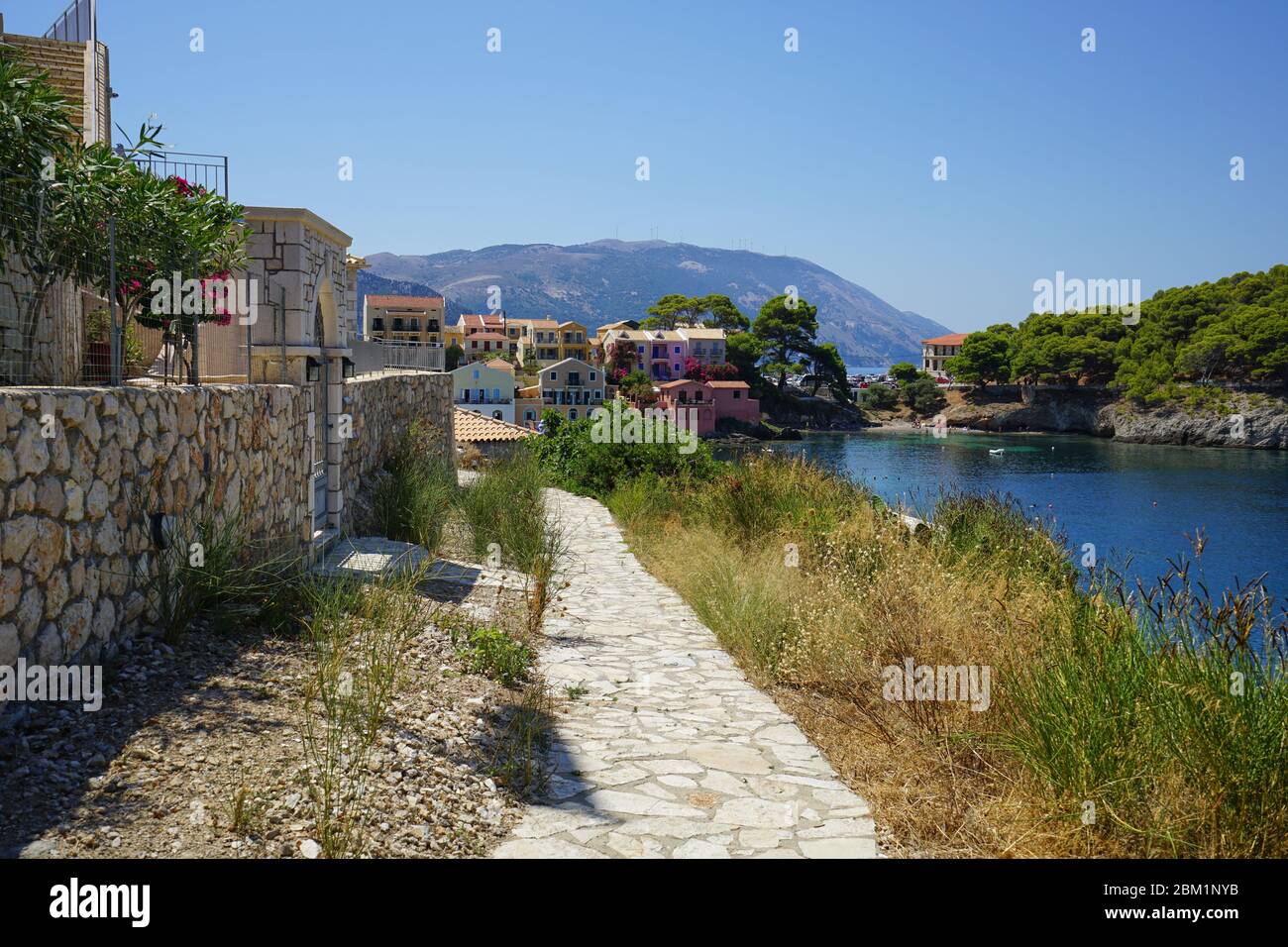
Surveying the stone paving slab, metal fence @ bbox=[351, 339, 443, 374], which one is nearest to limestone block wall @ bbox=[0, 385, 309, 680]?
the stone paving slab

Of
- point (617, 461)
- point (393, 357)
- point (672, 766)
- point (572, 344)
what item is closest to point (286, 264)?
point (393, 357)

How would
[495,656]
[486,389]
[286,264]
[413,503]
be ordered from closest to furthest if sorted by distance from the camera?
1. [495,656]
2. [286,264]
3. [413,503]
4. [486,389]

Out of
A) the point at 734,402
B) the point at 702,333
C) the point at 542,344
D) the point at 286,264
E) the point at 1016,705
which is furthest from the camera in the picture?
the point at 542,344

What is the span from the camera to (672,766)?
4.93 meters

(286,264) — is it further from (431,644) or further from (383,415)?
(431,644)

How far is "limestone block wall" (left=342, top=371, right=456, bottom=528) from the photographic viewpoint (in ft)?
35.6

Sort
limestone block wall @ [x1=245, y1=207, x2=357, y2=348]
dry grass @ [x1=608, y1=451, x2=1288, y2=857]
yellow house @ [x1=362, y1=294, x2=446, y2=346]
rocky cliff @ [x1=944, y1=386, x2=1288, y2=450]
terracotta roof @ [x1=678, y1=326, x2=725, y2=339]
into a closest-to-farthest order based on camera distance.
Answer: dry grass @ [x1=608, y1=451, x2=1288, y2=857] < limestone block wall @ [x1=245, y1=207, x2=357, y2=348] < rocky cliff @ [x1=944, y1=386, x2=1288, y2=450] < yellow house @ [x1=362, y1=294, x2=446, y2=346] < terracotta roof @ [x1=678, y1=326, x2=725, y2=339]

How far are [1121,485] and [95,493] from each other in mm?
47227

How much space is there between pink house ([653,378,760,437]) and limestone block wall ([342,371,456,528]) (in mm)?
52756

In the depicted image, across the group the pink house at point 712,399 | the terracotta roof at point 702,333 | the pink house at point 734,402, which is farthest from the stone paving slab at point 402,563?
the terracotta roof at point 702,333

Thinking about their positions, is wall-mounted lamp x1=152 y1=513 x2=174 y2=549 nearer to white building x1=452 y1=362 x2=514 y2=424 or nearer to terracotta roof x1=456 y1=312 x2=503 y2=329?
white building x1=452 y1=362 x2=514 y2=424

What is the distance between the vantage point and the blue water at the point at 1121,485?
26.0m

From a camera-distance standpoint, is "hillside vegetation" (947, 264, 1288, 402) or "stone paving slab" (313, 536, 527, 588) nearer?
"stone paving slab" (313, 536, 527, 588)
